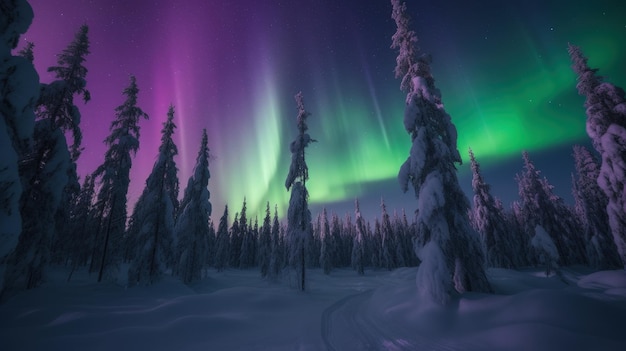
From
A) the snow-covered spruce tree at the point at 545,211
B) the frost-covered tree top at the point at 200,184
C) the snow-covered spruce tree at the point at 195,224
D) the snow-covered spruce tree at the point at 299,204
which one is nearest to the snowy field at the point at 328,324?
the snow-covered spruce tree at the point at 299,204

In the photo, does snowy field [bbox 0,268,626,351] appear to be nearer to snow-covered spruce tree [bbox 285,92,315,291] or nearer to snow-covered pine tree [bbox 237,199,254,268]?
snow-covered spruce tree [bbox 285,92,315,291]

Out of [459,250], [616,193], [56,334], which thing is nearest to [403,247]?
[616,193]

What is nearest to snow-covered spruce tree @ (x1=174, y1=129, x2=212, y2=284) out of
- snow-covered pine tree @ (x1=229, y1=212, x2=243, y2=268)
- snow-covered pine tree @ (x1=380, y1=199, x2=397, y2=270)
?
snow-covered pine tree @ (x1=380, y1=199, x2=397, y2=270)

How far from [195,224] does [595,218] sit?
4742cm

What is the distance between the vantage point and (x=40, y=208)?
10125 mm

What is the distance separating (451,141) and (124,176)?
76.5 ft

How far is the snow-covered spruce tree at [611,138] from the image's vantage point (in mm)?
14176

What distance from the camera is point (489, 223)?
3070cm

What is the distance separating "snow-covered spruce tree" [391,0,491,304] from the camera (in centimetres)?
863

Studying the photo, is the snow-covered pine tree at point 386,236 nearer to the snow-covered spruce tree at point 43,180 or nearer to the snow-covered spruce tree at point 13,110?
the snow-covered spruce tree at point 43,180

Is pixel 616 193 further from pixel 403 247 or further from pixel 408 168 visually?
pixel 403 247

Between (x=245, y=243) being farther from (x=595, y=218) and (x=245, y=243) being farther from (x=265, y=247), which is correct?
(x=595, y=218)

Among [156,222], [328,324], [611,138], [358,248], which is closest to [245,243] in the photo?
[358,248]

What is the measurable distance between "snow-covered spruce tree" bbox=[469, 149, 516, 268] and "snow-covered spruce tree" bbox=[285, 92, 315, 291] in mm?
24275
